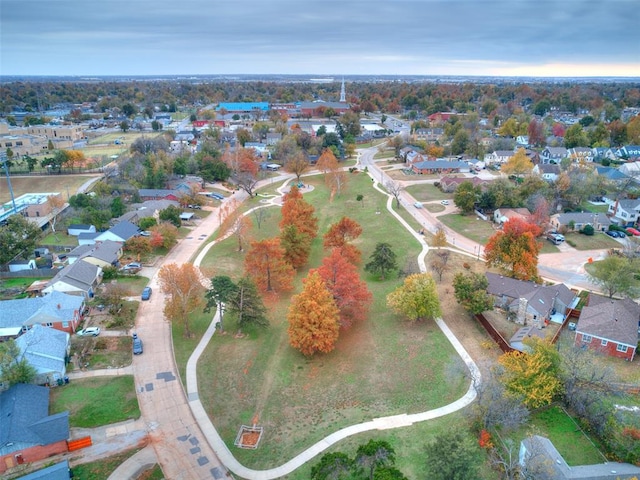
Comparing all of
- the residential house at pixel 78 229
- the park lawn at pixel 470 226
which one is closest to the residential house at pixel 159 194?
the residential house at pixel 78 229

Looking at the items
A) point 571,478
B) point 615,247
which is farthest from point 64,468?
point 615,247

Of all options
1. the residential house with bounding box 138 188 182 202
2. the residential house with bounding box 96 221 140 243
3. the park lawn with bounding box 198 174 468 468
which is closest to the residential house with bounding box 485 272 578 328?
the park lawn with bounding box 198 174 468 468

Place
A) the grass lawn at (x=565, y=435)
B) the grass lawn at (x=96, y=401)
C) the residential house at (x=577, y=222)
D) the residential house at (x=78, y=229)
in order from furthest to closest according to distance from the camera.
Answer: the residential house at (x=577, y=222) → the residential house at (x=78, y=229) → the grass lawn at (x=96, y=401) → the grass lawn at (x=565, y=435)

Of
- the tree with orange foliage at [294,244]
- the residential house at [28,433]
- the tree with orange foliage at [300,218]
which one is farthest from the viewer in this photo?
the tree with orange foliage at [300,218]

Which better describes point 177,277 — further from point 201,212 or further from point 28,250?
point 201,212

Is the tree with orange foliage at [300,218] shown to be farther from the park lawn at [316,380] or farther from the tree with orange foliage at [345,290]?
the tree with orange foliage at [345,290]

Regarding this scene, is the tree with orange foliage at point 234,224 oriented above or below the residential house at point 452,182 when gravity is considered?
below
